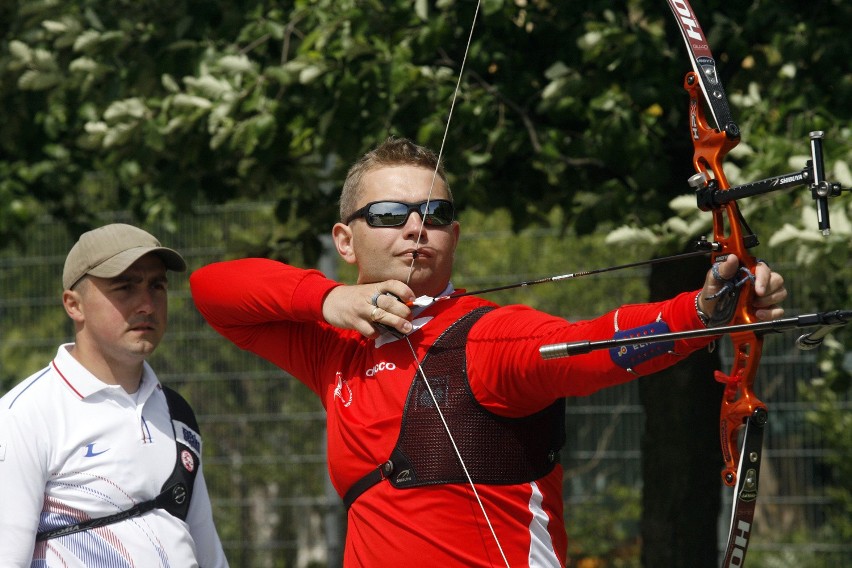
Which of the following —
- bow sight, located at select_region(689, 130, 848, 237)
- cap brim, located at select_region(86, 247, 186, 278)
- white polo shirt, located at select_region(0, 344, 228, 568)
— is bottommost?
white polo shirt, located at select_region(0, 344, 228, 568)

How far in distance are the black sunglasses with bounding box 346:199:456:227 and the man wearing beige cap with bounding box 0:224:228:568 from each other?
28.1 inches

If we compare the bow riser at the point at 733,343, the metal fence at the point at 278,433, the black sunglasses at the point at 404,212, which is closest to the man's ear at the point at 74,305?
the black sunglasses at the point at 404,212

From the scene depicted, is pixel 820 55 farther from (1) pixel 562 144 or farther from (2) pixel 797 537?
(2) pixel 797 537

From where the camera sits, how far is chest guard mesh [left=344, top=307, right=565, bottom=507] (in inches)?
102

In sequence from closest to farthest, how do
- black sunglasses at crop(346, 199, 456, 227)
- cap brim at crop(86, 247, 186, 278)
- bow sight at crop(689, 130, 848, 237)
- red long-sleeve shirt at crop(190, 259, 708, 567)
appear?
bow sight at crop(689, 130, 848, 237)
red long-sleeve shirt at crop(190, 259, 708, 567)
black sunglasses at crop(346, 199, 456, 227)
cap brim at crop(86, 247, 186, 278)

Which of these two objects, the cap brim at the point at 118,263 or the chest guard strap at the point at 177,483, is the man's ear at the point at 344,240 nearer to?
the cap brim at the point at 118,263

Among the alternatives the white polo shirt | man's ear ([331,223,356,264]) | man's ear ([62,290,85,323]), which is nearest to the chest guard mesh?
man's ear ([331,223,356,264])

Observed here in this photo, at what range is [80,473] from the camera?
9.98ft

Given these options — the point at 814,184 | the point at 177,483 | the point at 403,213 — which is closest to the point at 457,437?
the point at 403,213

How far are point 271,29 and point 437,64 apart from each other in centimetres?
68

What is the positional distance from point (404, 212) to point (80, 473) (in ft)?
3.38

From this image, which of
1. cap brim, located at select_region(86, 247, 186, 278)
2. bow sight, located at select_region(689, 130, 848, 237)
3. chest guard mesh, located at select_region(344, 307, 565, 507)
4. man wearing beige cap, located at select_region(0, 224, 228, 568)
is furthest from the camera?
cap brim, located at select_region(86, 247, 186, 278)

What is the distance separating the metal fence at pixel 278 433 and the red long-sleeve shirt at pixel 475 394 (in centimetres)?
402

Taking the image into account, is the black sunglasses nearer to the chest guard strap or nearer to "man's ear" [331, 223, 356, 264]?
"man's ear" [331, 223, 356, 264]
